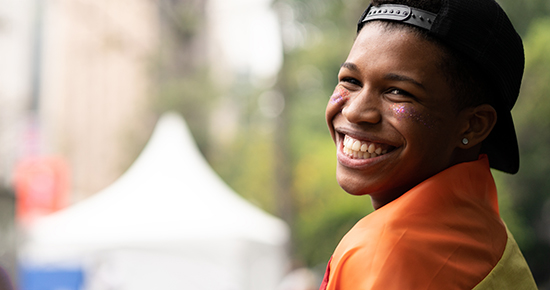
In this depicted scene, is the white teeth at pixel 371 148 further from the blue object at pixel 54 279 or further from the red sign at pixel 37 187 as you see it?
the red sign at pixel 37 187

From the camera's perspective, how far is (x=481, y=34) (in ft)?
4.73

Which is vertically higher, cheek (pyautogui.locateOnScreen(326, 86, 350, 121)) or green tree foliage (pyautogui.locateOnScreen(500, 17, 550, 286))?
cheek (pyautogui.locateOnScreen(326, 86, 350, 121))

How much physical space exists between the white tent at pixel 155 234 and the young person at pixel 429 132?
6.27 metres

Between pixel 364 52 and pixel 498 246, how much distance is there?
2.07 feet

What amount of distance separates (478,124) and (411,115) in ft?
0.73

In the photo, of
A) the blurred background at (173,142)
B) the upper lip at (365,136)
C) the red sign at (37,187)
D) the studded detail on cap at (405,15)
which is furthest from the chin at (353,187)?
the red sign at (37,187)

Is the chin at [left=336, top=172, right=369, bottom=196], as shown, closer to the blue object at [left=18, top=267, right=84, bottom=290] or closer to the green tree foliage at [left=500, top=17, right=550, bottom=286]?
the green tree foliage at [left=500, top=17, right=550, bottom=286]

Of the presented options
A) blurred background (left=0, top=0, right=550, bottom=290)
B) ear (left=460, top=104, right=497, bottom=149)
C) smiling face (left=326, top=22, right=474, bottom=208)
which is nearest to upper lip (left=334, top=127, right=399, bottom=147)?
smiling face (left=326, top=22, right=474, bottom=208)

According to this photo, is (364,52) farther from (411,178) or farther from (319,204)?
(319,204)

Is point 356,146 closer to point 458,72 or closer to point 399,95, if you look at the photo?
point 399,95

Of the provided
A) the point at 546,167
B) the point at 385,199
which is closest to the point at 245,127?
the point at 546,167

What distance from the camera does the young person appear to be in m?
1.35

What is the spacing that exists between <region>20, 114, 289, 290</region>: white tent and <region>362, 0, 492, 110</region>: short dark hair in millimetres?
6365

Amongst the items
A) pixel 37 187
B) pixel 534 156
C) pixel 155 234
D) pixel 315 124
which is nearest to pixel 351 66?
pixel 155 234
